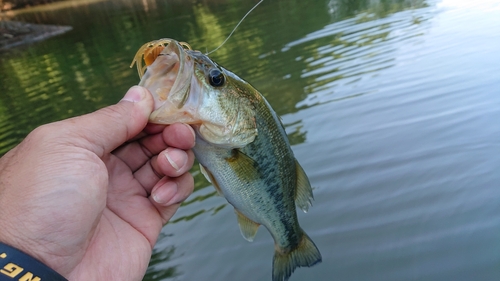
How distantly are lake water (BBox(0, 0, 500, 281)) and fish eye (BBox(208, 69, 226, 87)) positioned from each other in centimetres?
258

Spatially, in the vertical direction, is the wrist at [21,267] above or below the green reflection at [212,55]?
above

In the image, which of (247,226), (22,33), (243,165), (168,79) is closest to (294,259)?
(247,226)

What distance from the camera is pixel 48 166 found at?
206 centimetres

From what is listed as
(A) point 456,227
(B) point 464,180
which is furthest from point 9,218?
(B) point 464,180

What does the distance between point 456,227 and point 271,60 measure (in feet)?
28.5

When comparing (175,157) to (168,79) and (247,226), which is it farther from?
(247,226)

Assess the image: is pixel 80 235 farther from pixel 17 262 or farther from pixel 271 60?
pixel 271 60

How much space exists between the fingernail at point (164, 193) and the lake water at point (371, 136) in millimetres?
2021

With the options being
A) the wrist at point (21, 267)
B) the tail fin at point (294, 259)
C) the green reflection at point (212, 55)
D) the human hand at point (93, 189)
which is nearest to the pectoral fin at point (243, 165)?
the human hand at point (93, 189)

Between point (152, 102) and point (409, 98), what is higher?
point (152, 102)

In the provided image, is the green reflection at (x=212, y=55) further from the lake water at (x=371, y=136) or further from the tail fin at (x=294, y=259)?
the tail fin at (x=294, y=259)

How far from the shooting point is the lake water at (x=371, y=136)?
4.24 meters

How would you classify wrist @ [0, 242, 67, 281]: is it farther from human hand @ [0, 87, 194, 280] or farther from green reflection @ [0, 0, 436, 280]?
green reflection @ [0, 0, 436, 280]

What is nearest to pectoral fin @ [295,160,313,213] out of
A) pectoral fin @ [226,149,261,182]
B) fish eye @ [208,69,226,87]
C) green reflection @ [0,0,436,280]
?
pectoral fin @ [226,149,261,182]
